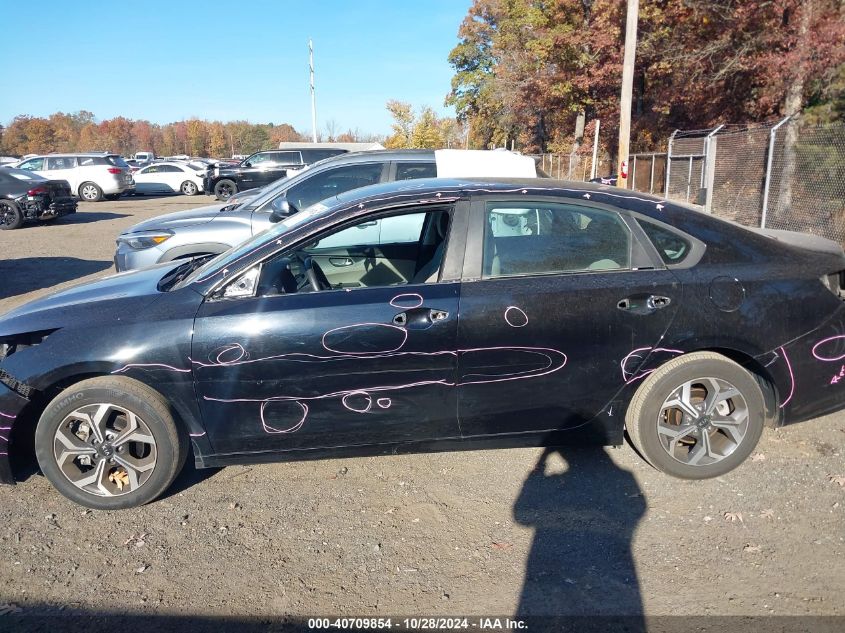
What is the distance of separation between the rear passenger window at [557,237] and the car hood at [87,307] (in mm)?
1905

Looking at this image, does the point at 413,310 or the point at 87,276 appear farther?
the point at 87,276

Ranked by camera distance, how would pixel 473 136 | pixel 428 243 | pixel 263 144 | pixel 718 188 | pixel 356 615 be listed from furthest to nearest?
pixel 263 144
pixel 473 136
pixel 718 188
pixel 428 243
pixel 356 615

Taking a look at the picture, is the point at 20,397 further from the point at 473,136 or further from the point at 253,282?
the point at 473,136

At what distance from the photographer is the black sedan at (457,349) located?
3309mm

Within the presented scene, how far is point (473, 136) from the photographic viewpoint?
67.2m

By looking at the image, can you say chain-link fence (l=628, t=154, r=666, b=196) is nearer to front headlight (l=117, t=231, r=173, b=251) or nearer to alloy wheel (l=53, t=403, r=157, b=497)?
front headlight (l=117, t=231, r=173, b=251)

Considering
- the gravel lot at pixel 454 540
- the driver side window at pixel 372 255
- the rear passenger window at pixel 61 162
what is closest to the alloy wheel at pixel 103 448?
the gravel lot at pixel 454 540

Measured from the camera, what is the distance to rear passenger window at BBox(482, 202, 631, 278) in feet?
11.5

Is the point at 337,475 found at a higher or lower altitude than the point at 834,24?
lower

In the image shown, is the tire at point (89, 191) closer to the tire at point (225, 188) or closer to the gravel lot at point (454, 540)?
the tire at point (225, 188)

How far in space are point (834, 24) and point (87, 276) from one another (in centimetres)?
1745

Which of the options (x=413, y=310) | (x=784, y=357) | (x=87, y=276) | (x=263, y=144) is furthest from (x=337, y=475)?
(x=263, y=144)

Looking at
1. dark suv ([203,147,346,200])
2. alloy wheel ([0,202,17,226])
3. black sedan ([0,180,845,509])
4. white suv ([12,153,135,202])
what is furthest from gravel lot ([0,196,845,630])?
white suv ([12,153,135,202])

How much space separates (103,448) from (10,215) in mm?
15659
